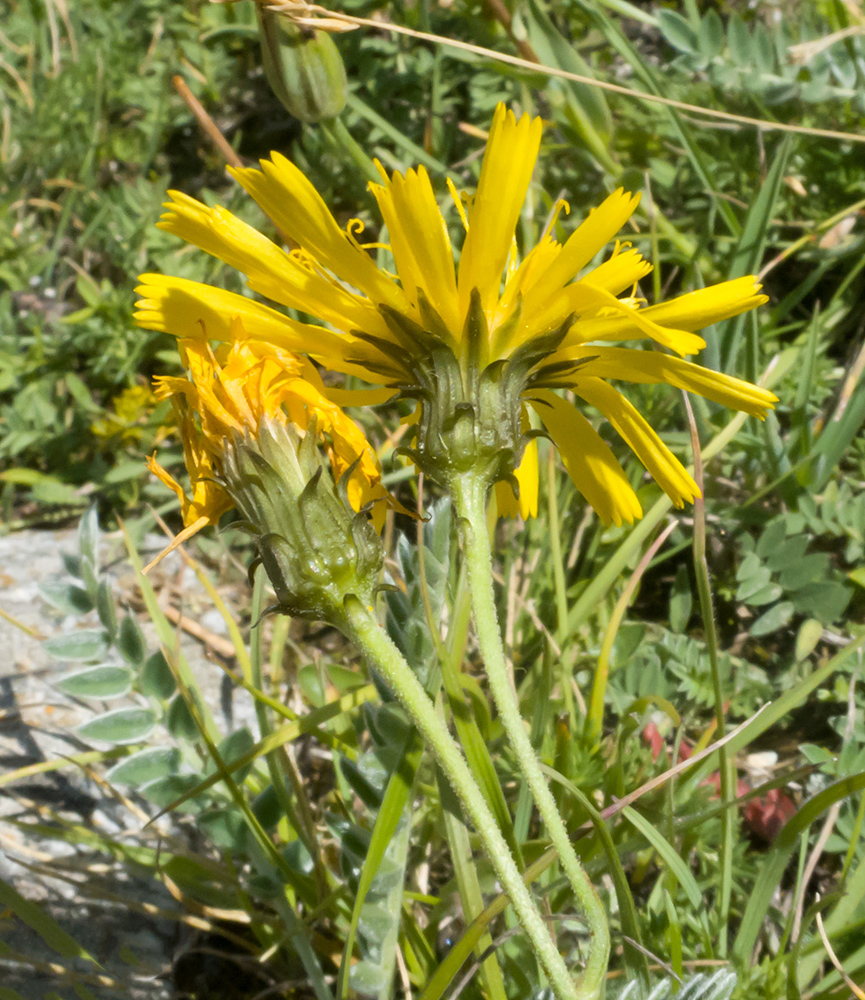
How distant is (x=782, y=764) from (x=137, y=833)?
6.05 ft

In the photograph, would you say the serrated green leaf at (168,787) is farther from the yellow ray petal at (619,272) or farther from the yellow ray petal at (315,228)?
the yellow ray petal at (619,272)

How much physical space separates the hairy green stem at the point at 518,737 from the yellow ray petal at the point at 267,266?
1.28 feet

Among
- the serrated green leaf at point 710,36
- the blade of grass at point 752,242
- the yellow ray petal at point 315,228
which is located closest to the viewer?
the yellow ray petal at point 315,228

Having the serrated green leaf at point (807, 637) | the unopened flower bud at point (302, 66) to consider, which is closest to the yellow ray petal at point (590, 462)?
the serrated green leaf at point (807, 637)

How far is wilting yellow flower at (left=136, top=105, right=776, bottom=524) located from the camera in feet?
4.81

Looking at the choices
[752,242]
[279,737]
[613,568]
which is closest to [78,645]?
[279,737]

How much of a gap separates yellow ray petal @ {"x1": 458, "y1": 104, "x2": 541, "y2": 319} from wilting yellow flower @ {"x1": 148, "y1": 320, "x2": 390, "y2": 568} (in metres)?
0.39

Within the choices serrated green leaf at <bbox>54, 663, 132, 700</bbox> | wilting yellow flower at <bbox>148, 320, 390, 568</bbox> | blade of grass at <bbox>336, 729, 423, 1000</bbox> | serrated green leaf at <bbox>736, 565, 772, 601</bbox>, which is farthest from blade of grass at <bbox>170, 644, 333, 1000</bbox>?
serrated green leaf at <bbox>736, 565, 772, 601</bbox>

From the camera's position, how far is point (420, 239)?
1.47 metres

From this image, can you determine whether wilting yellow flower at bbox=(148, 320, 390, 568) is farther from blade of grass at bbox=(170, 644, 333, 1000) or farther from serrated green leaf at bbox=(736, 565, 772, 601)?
serrated green leaf at bbox=(736, 565, 772, 601)

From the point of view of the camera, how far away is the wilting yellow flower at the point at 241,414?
157cm

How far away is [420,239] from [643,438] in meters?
0.63

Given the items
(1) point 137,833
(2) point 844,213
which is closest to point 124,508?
(1) point 137,833

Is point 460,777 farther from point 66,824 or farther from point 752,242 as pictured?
point 752,242
